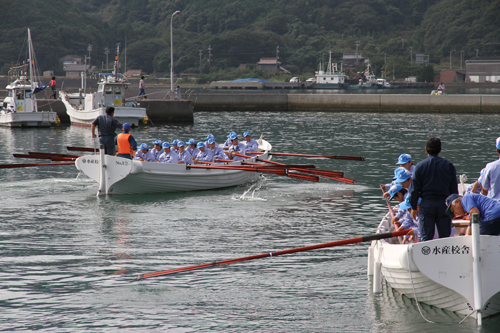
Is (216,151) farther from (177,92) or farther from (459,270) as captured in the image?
(177,92)

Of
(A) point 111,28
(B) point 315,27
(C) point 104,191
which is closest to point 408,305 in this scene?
(C) point 104,191

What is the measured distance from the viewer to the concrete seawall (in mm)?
47125

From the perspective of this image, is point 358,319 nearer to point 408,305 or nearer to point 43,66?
point 408,305

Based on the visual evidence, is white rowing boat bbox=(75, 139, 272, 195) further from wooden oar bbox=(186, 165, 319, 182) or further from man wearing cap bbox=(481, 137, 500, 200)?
man wearing cap bbox=(481, 137, 500, 200)

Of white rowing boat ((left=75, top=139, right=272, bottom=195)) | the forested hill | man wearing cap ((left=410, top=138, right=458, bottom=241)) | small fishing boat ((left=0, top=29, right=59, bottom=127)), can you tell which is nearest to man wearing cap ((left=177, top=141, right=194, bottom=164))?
white rowing boat ((left=75, top=139, right=272, bottom=195))

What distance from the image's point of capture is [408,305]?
862cm

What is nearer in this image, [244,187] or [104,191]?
[104,191]

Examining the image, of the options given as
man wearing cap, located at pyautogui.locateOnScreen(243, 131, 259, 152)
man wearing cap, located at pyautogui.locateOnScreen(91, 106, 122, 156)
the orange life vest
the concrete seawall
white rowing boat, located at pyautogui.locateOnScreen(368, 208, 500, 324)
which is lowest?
white rowing boat, located at pyautogui.locateOnScreen(368, 208, 500, 324)

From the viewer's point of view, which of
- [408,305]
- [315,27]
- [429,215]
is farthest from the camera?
[315,27]

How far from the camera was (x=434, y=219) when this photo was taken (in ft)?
26.3

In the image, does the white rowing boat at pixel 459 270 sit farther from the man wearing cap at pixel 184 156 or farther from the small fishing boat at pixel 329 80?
the small fishing boat at pixel 329 80

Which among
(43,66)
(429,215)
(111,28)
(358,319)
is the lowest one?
(358,319)

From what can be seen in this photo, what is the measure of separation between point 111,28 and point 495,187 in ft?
521

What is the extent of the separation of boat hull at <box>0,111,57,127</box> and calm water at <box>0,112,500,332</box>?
18.1m
